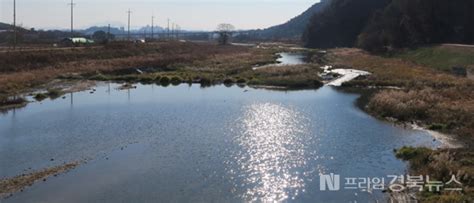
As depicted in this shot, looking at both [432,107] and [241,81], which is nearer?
[432,107]

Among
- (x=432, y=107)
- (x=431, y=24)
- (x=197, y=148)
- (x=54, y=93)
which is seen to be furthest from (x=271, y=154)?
(x=431, y=24)

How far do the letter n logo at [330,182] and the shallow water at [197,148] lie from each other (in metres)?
0.35

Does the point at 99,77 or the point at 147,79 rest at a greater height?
the point at 99,77

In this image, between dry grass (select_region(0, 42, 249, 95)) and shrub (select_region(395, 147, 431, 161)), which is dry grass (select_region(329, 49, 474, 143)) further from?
dry grass (select_region(0, 42, 249, 95))

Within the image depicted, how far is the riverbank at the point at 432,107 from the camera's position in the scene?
717 inches

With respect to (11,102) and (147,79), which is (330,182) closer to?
(11,102)

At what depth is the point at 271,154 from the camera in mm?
23281

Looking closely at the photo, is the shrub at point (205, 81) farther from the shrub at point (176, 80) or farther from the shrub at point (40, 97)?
the shrub at point (40, 97)

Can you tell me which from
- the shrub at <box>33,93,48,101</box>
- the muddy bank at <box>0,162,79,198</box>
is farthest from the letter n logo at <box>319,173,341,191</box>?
the shrub at <box>33,93,48,101</box>

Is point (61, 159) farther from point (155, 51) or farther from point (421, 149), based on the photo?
point (155, 51)

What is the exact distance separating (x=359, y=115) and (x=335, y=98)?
843 cm

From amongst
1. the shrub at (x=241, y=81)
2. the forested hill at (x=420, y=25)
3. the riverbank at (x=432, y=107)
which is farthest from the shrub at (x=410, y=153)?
the forested hill at (x=420, y=25)

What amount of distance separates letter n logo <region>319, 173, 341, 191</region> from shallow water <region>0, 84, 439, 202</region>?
1.14 ft

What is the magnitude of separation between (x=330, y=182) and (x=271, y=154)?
4.75 m
